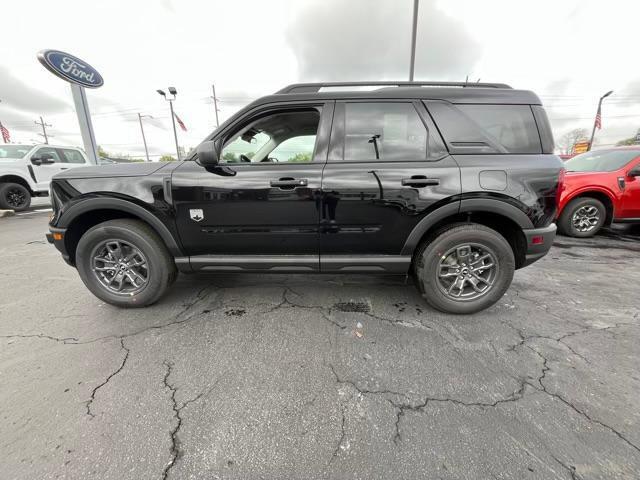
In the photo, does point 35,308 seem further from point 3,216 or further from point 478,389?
point 3,216

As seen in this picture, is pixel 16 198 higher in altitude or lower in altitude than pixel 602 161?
lower

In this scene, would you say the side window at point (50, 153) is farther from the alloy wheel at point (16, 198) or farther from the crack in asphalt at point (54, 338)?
the crack in asphalt at point (54, 338)

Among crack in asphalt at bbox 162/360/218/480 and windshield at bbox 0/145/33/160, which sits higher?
windshield at bbox 0/145/33/160

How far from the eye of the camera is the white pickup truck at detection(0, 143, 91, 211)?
812 centimetres

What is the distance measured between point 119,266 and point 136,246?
1.08 ft

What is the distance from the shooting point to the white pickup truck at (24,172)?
26.7ft

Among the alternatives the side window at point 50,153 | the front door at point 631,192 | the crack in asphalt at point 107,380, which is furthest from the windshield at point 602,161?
the side window at point 50,153

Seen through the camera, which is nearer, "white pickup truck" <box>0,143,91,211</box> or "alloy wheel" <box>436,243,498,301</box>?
"alloy wheel" <box>436,243,498,301</box>

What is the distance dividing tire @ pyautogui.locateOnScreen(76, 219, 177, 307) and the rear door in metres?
1.55

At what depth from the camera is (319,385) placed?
1.82m

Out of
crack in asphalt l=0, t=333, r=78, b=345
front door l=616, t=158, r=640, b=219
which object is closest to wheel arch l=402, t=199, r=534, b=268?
crack in asphalt l=0, t=333, r=78, b=345

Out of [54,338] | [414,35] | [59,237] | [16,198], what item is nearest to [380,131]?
[59,237]

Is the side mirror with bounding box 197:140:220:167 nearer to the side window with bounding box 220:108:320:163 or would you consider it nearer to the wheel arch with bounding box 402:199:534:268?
the side window with bounding box 220:108:320:163

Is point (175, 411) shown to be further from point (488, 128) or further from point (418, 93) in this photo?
point (488, 128)
